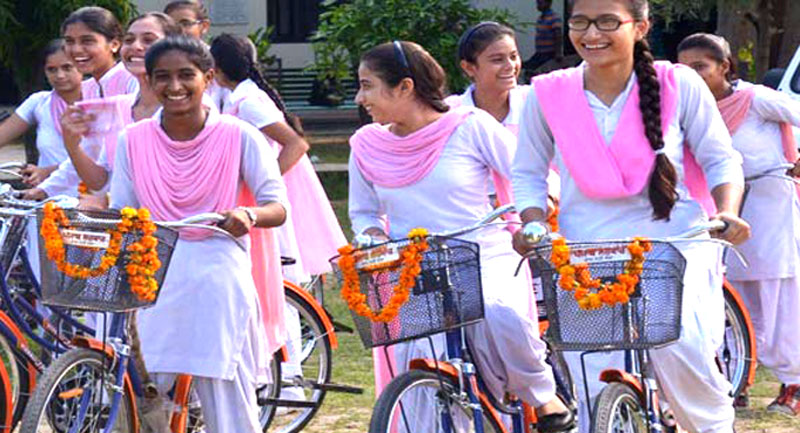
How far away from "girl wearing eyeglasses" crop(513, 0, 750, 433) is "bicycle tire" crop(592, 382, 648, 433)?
111 millimetres

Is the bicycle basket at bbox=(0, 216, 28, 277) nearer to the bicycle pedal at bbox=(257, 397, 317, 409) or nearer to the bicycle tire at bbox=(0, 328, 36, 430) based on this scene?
the bicycle tire at bbox=(0, 328, 36, 430)

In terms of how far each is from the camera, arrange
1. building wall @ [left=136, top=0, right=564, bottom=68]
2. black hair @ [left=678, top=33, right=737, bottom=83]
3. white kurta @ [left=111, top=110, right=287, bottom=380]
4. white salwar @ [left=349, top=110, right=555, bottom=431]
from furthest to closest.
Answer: building wall @ [left=136, top=0, right=564, bottom=68] → black hair @ [left=678, top=33, right=737, bottom=83] → white kurta @ [left=111, top=110, right=287, bottom=380] → white salwar @ [left=349, top=110, right=555, bottom=431]

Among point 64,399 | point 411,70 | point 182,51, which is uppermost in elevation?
point 182,51

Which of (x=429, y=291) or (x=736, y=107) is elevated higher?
(x=736, y=107)

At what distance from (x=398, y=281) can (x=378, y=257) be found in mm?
94

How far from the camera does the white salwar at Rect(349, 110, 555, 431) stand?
5859 mm

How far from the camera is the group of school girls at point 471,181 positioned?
537cm

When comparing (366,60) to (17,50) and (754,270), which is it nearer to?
(754,270)

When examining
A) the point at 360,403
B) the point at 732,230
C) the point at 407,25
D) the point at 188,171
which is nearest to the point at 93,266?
the point at 188,171

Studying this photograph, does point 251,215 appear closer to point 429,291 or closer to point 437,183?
point 437,183

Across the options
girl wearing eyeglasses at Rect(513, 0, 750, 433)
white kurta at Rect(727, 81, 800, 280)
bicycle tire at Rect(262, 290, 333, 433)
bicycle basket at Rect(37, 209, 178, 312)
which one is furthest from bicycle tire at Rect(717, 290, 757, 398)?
bicycle basket at Rect(37, 209, 178, 312)

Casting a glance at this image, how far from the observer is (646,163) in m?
5.34

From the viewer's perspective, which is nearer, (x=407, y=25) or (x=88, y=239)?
(x=88, y=239)

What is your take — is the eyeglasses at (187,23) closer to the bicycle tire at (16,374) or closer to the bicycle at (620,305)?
the bicycle tire at (16,374)
